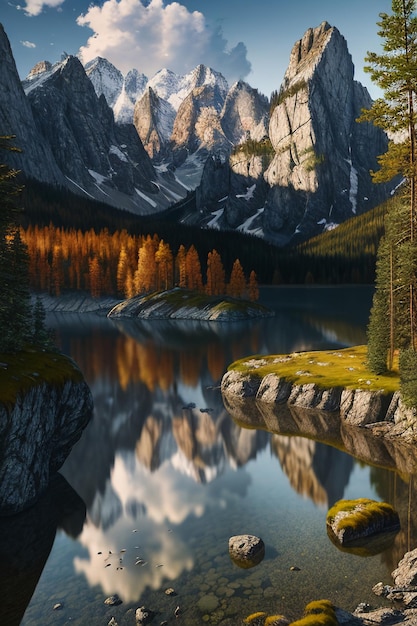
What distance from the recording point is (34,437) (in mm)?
30859

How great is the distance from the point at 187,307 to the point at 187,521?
113 metres

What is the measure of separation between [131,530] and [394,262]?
3940cm

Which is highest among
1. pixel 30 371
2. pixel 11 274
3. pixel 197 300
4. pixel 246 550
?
pixel 11 274

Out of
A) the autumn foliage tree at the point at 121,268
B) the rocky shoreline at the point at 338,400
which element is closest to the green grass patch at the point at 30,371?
the rocky shoreline at the point at 338,400

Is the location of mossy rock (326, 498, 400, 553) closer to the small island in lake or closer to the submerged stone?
the submerged stone

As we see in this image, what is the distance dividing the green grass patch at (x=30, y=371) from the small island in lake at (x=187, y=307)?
9136 centimetres

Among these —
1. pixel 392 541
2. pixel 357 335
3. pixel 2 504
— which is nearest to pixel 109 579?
pixel 2 504

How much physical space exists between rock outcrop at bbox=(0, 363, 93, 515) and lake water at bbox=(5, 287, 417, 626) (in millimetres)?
1401

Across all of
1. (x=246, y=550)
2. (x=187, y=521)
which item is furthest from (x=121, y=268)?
(x=246, y=550)

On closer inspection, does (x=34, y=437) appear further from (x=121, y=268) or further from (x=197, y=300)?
(x=121, y=268)

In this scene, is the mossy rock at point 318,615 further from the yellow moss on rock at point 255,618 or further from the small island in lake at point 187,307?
the small island in lake at point 187,307

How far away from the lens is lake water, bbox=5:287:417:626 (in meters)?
21.7

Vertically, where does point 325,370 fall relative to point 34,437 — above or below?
above

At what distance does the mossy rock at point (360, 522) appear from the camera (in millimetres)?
25984
